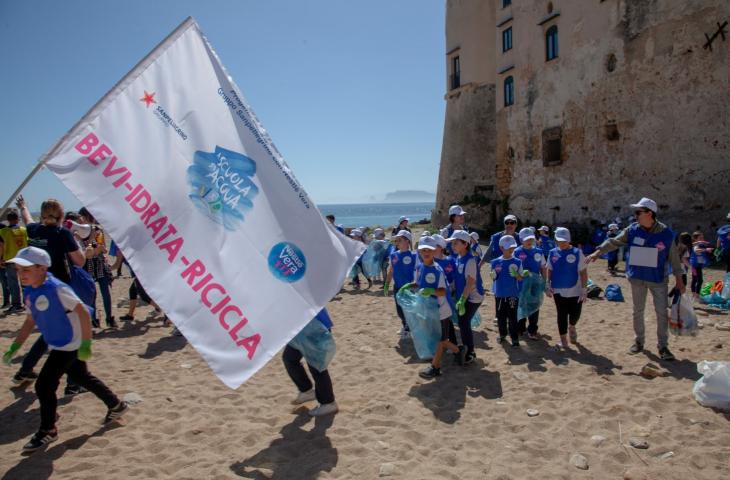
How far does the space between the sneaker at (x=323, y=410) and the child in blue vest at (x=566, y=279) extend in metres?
3.71

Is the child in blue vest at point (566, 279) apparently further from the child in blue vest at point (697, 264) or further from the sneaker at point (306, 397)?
the child in blue vest at point (697, 264)

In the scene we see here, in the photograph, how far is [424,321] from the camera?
546 cm

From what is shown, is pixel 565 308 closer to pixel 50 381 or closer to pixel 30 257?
pixel 50 381

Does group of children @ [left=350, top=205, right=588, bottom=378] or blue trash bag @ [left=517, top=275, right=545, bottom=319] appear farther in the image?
blue trash bag @ [left=517, top=275, right=545, bottom=319]

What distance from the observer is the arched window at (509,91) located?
23.3 m

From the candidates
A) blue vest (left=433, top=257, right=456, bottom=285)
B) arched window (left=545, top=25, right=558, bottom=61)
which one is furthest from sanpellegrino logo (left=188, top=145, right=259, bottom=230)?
arched window (left=545, top=25, right=558, bottom=61)

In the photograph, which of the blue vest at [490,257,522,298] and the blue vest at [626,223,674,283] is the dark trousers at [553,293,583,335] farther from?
the blue vest at [626,223,674,283]

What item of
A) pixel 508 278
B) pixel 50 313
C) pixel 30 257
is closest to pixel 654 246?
pixel 508 278

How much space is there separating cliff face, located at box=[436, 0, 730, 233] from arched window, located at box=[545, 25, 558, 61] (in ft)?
0.65

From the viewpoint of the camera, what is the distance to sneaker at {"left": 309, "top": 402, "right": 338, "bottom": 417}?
459cm

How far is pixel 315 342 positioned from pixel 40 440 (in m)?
2.49

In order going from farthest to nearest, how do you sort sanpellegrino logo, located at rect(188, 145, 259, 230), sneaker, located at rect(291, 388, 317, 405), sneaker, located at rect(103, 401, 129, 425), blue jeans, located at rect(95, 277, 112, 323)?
1. blue jeans, located at rect(95, 277, 112, 323)
2. sneaker, located at rect(291, 388, 317, 405)
3. sneaker, located at rect(103, 401, 129, 425)
4. sanpellegrino logo, located at rect(188, 145, 259, 230)

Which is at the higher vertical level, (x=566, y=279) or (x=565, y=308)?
(x=566, y=279)

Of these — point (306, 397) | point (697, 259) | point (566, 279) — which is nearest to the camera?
point (306, 397)
